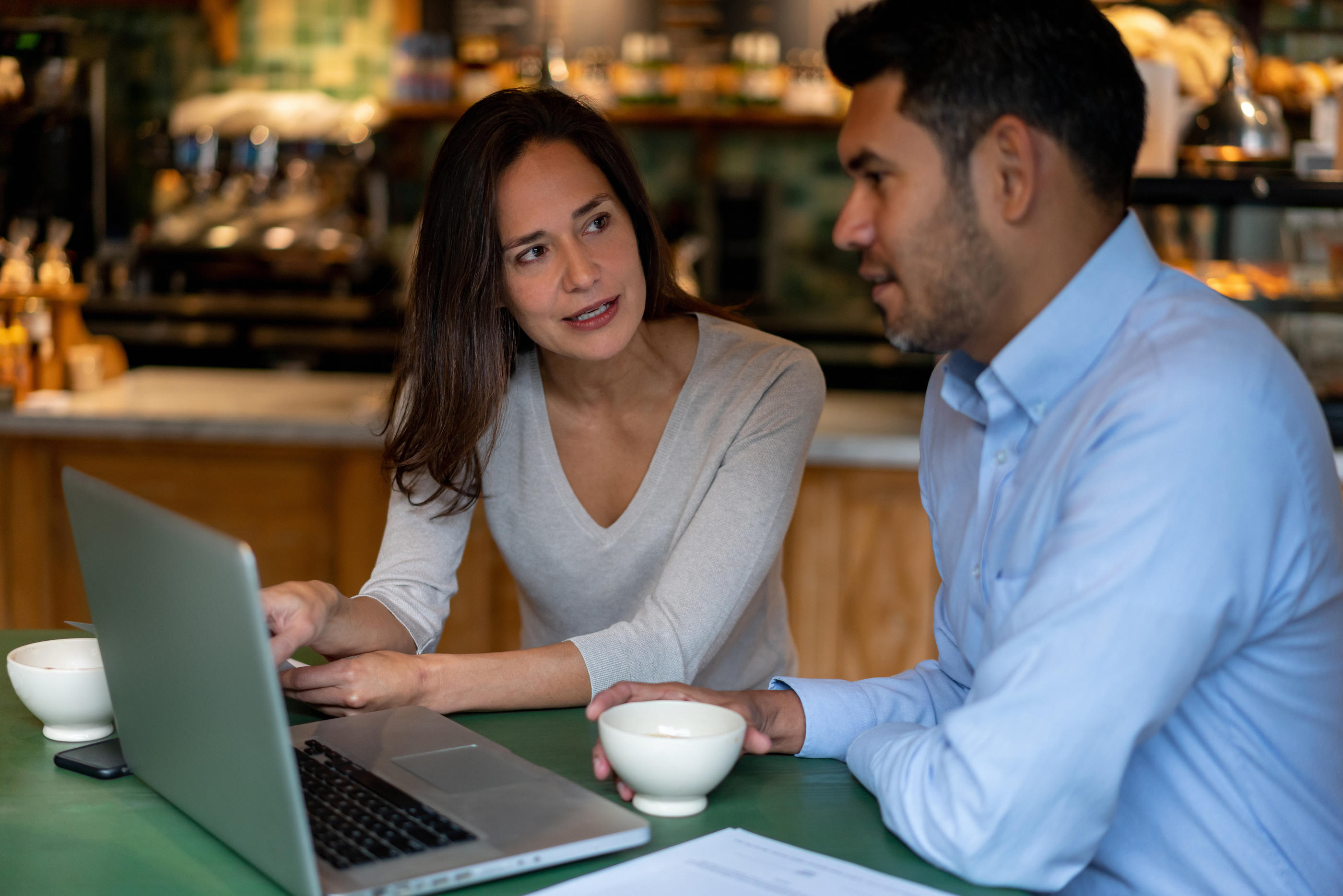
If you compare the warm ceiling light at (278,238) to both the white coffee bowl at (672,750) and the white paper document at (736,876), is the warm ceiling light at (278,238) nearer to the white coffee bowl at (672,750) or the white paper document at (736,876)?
the white coffee bowl at (672,750)

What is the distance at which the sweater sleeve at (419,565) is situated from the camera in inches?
63.6

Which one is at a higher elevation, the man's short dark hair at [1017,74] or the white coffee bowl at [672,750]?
the man's short dark hair at [1017,74]

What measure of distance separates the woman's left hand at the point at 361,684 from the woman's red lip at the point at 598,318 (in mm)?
480

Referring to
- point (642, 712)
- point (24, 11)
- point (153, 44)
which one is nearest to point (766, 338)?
point (642, 712)

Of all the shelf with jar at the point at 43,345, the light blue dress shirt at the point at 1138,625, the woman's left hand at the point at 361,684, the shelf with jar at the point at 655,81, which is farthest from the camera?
the shelf with jar at the point at 655,81

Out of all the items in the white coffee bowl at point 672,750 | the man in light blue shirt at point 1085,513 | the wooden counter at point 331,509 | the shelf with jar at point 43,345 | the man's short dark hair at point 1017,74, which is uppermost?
the man's short dark hair at point 1017,74

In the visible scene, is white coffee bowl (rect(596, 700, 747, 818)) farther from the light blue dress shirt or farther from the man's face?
the man's face

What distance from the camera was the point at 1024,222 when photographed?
109 centimetres

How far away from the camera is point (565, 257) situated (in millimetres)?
1605

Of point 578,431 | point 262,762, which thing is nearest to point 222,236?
point 578,431

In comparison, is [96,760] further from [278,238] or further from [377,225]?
[377,225]

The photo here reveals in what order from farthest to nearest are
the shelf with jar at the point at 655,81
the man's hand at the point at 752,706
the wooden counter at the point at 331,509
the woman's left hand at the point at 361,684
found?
the shelf with jar at the point at 655,81 → the wooden counter at the point at 331,509 → the woman's left hand at the point at 361,684 → the man's hand at the point at 752,706

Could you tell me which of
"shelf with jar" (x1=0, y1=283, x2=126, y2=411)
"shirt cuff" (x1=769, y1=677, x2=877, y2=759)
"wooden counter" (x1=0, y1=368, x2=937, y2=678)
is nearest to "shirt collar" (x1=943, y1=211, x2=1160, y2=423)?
"shirt cuff" (x1=769, y1=677, x2=877, y2=759)

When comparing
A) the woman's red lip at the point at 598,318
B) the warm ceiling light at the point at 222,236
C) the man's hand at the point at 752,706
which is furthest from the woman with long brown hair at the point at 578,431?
the warm ceiling light at the point at 222,236
